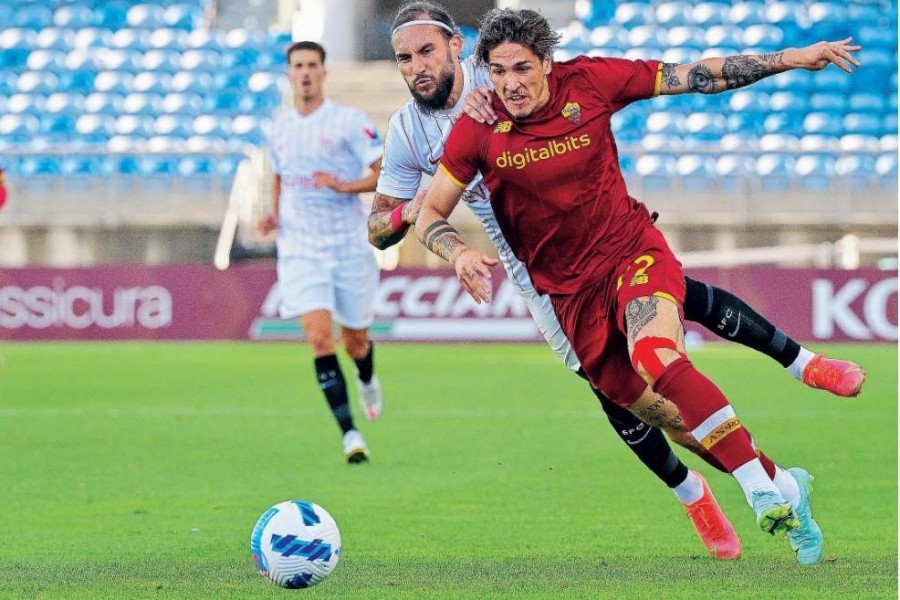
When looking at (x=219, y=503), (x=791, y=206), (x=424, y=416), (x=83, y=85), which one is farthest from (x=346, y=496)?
(x=83, y=85)

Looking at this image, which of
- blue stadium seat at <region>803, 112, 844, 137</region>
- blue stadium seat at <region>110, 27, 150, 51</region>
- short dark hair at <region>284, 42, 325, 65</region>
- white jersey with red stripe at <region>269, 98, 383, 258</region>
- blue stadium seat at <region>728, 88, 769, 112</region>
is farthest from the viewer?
blue stadium seat at <region>110, 27, 150, 51</region>

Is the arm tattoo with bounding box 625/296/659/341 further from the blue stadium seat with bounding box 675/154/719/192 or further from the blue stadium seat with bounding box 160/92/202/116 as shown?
the blue stadium seat with bounding box 160/92/202/116

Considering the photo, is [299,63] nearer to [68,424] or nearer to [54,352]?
[68,424]

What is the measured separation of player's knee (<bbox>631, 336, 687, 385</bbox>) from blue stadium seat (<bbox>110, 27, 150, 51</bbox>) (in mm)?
21589

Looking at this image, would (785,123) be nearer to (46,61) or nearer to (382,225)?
(46,61)

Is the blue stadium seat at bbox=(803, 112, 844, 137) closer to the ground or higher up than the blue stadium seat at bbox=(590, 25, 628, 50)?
closer to the ground

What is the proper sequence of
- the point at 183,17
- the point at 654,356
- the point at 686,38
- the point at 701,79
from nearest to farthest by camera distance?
the point at 654,356 → the point at 701,79 → the point at 686,38 → the point at 183,17

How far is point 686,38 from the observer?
968 inches

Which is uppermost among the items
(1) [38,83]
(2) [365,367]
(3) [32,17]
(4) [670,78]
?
(4) [670,78]

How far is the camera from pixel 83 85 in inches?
993

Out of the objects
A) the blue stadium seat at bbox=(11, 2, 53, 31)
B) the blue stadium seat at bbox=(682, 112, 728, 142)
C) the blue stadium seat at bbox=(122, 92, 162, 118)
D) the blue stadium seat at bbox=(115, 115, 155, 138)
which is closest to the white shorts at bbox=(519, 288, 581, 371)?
the blue stadium seat at bbox=(682, 112, 728, 142)

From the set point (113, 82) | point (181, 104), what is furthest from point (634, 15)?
point (113, 82)

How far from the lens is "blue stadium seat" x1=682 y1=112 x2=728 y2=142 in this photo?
23.3m

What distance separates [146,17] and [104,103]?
2.17 meters
